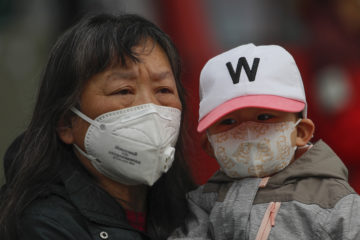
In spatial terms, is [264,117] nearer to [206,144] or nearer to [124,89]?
[206,144]

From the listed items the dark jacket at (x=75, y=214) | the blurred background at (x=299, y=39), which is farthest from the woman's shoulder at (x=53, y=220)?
the blurred background at (x=299, y=39)

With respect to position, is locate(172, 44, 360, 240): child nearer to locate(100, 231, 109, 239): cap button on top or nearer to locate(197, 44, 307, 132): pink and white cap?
locate(197, 44, 307, 132): pink and white cap

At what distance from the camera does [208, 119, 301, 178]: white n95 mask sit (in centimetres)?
271

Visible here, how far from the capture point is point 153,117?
9.23 feet

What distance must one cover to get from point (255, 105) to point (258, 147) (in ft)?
0.67

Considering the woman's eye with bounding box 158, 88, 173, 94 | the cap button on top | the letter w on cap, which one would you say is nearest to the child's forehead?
the letter w on cap

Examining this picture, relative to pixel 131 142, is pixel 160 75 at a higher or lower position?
higher

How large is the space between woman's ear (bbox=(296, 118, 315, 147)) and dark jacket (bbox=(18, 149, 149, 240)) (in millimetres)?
872

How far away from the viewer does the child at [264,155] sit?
2574 millimetres

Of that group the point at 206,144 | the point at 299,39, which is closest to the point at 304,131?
the point at 206,144

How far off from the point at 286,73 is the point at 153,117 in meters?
0.66

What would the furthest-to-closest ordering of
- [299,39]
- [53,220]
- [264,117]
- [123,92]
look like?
[299,39] → [123,92] → [264,117] → [53,220]

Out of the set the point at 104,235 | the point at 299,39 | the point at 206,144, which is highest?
the point at 206,144

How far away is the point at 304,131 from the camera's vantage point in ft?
9.25
